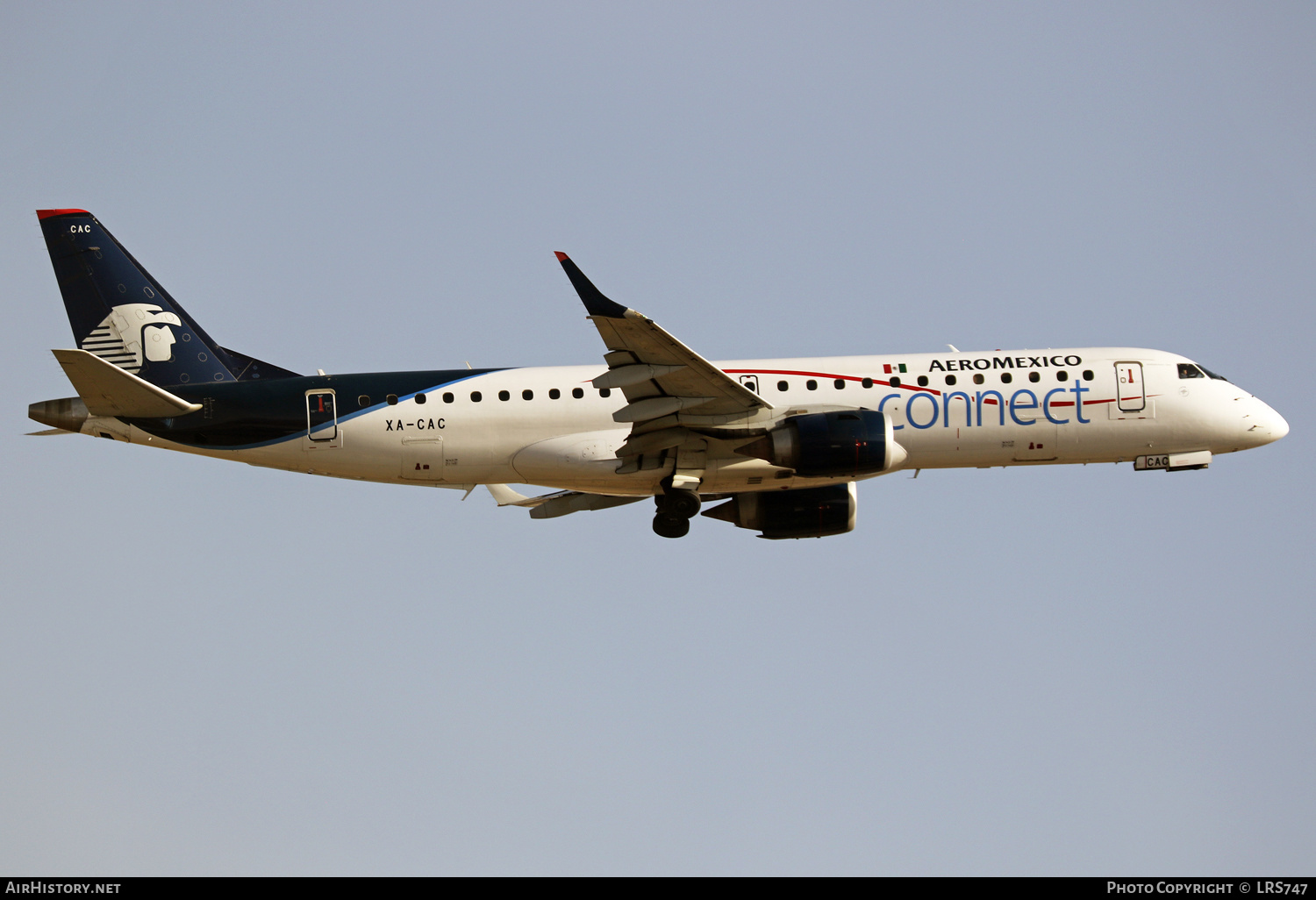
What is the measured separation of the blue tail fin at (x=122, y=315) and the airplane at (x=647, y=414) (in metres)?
0.06

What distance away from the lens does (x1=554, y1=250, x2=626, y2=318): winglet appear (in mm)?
31391

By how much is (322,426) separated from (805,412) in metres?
13.2

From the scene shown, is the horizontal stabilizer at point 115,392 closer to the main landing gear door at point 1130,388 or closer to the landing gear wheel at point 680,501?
the landing gear wheel at point 680,501

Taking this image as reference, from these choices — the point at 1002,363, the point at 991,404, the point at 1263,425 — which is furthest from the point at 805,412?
the point at 1263,425

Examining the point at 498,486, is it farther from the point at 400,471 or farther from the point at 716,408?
the point at 716,408

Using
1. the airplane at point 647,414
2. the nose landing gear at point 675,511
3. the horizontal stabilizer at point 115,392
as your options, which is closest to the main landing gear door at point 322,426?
the airplane at point 647,414

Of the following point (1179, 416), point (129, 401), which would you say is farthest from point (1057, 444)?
point (129, 401)

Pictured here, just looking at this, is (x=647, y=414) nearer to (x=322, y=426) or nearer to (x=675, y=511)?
(x=675, y=511)

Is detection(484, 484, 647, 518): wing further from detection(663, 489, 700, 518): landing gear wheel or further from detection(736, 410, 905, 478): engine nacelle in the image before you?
detection(736, 410, 905, 478): engine nacelle

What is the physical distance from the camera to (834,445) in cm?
3528

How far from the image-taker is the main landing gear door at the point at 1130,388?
3844cm

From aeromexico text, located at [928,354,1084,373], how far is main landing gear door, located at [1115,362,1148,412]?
3.76 feet
